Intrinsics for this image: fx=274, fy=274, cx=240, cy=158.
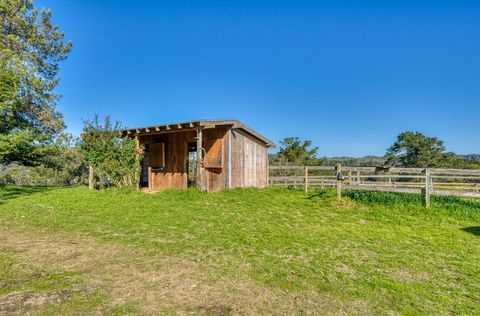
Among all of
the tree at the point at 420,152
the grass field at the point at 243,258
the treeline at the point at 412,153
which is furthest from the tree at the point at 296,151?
the grass field at the point at 243,258

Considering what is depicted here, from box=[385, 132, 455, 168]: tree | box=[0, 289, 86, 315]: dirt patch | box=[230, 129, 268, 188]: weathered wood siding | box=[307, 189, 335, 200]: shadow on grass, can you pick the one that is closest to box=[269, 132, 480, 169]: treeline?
box=[385, 132, 455, 168]: tree

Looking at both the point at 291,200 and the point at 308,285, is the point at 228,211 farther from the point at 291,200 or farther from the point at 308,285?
the point at 308,285

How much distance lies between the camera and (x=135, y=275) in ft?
11.7

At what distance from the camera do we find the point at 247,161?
1257cm

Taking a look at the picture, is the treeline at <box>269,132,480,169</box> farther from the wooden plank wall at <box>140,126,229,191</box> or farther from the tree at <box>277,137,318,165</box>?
the wooden plank wall at <box>140,126,229,191</box>

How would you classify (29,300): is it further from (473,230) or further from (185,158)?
(185,158)

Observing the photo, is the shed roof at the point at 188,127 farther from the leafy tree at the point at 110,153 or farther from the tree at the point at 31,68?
the tree at the point at 31,68

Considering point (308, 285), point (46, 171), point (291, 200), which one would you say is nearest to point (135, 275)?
point (308, 285)

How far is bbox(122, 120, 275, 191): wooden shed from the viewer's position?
10969mm

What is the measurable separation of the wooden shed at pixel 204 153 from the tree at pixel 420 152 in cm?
3099

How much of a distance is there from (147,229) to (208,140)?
6065 mm

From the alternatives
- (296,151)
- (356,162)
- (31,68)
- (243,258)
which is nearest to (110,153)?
(31,68)

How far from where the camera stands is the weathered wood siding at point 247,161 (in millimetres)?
11461

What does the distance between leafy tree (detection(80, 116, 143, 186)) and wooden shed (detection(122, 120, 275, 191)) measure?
892 mm
